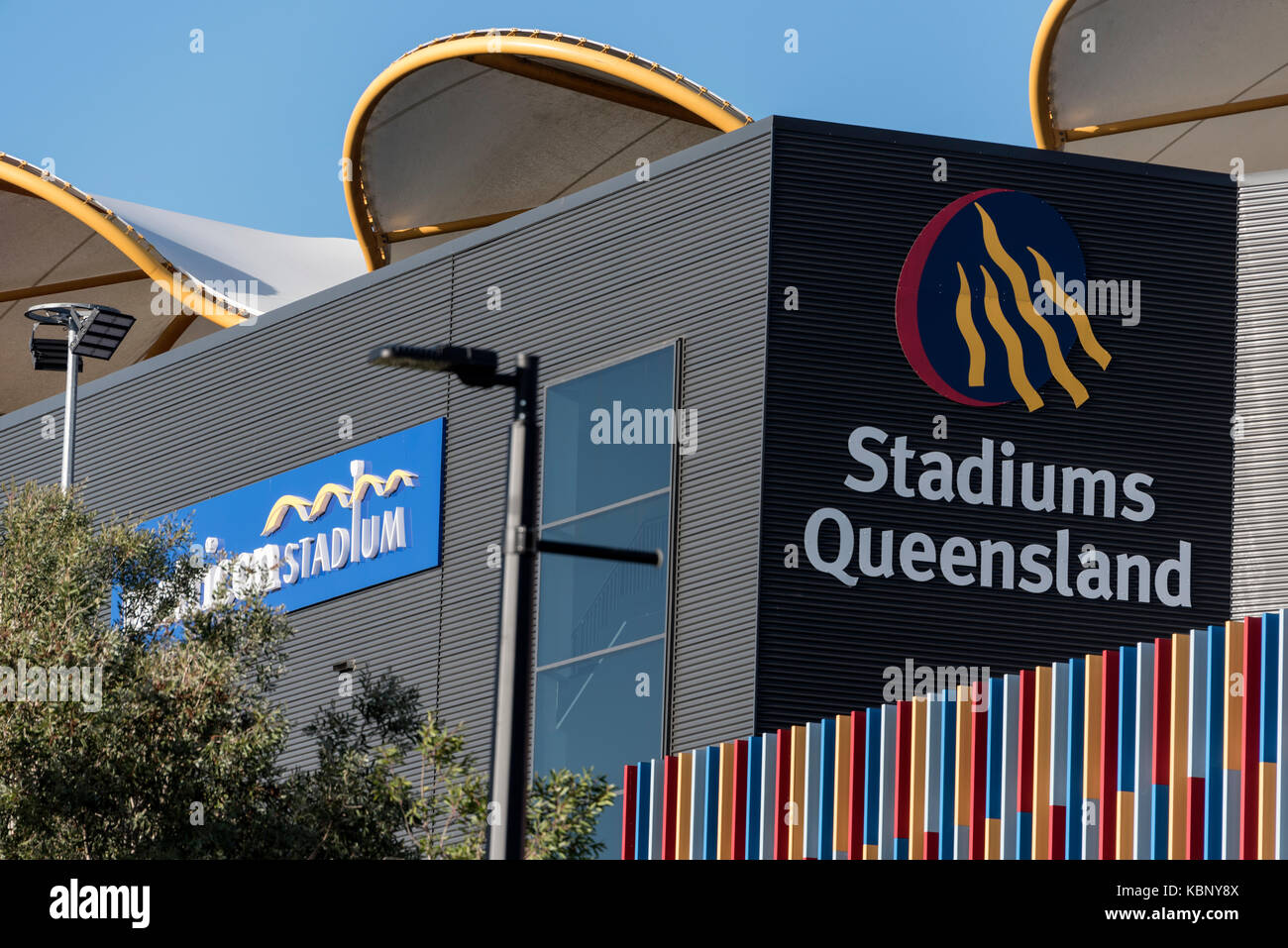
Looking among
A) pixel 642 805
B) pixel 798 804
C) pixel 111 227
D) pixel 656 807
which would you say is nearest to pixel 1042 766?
pixel 798 804

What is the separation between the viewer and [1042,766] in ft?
44.7

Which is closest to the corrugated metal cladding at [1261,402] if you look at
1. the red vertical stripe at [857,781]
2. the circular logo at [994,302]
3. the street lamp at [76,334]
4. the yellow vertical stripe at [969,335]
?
the circular logo at [994,302]

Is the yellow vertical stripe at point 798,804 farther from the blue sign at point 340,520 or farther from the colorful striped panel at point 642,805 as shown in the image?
the blue sign at point 340,520

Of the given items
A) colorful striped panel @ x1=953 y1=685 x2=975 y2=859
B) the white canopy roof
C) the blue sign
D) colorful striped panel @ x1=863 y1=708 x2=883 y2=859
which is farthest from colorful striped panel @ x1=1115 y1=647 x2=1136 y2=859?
the white canopy roof

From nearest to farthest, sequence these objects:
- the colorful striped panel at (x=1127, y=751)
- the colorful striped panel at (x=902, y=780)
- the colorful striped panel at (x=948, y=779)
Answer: the colorful striped panel at (x=1127, y=751), the colorful striped panel at (x=948, y=779), the colorful striped panel at (x=902, y=780)

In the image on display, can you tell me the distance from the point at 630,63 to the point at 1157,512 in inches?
402

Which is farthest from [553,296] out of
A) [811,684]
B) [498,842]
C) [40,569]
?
[498,842]

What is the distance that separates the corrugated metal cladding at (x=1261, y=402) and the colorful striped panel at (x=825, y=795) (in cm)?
555

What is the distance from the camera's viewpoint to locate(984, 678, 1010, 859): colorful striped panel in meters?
13.9

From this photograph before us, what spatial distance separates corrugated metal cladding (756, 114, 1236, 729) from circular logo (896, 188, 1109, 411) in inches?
4.3

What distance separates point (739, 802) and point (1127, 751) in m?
3.27

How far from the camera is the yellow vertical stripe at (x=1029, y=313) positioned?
61.4 ft

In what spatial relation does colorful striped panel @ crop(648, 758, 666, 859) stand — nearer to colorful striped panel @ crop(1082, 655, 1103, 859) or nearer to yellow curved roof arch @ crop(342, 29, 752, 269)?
colorful striped panel @ crop(1082, 655, 1103, 859)

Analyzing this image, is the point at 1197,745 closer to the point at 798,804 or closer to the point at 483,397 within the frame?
the point at 798,804
